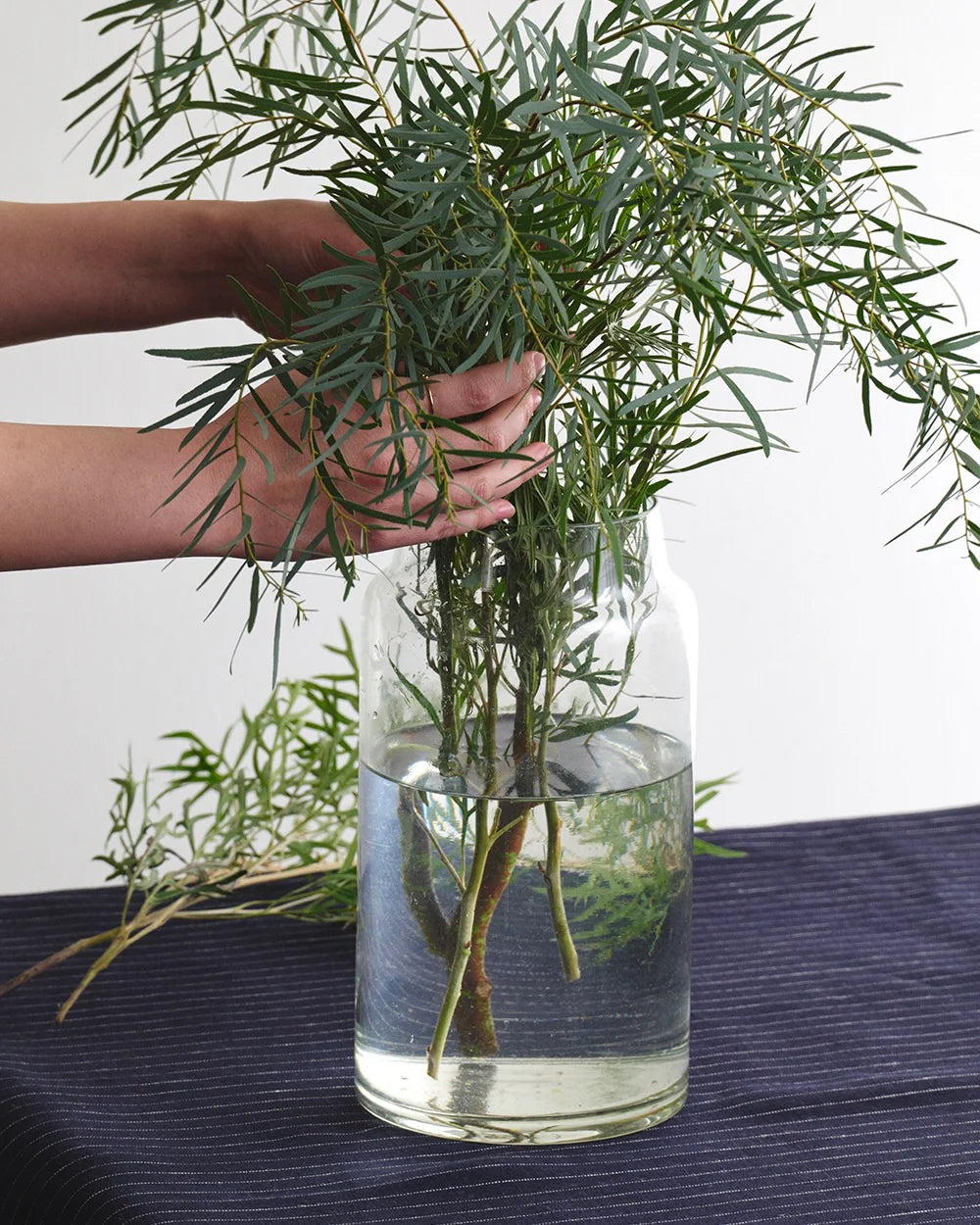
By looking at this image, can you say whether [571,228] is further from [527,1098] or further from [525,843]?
[527,1098]

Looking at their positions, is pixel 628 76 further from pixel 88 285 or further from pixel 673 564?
pixel 673 564

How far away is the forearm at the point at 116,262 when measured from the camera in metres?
0.78

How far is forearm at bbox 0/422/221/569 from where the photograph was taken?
618 millimetres

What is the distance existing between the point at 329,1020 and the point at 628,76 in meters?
0.49

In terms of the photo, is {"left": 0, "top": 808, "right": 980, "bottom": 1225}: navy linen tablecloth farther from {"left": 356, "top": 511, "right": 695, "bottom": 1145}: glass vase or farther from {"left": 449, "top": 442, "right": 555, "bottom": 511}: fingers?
{"left": 449, "top": 442, "right": 555, "bottom": 511}: fingers

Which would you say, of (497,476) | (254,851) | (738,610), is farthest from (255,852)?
(738,610)

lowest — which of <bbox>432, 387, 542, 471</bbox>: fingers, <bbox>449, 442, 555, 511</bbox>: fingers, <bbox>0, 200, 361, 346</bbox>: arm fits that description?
<bbox>449, 442, 555, 511</bbox>: fingers

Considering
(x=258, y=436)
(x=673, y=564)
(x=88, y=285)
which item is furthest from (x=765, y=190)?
(x=673, y=564)

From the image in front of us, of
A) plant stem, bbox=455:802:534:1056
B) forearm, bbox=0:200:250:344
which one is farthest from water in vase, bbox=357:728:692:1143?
forearm, bbox=0:200:250:344

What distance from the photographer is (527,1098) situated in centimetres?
61

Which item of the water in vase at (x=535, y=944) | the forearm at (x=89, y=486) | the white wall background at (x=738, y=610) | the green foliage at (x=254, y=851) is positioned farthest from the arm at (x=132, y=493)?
the white wall background at (x=738, y=610)

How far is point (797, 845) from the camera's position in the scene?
94 cm

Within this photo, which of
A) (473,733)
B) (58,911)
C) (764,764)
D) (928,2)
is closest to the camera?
(473,733)

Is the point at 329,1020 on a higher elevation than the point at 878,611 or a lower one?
lower
